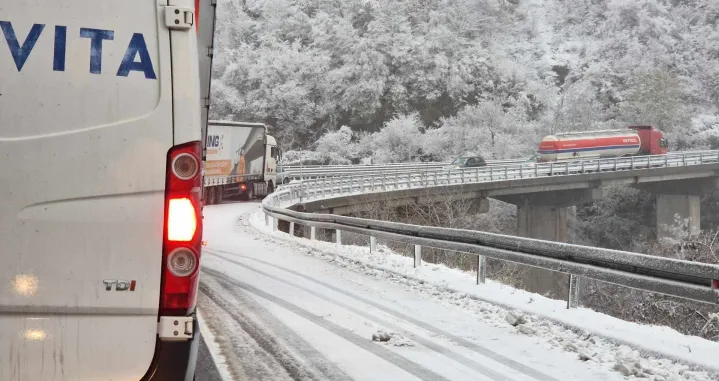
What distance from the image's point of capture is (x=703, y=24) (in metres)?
99.4

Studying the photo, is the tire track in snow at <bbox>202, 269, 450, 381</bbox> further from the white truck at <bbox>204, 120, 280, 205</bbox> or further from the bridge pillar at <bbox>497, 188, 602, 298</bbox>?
the bridge pillar at <bbox>497, 188, 602, 298</bbox>

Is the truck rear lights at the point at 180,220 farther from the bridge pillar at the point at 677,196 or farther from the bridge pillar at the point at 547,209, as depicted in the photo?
the bridge pillar at the point at 677,196

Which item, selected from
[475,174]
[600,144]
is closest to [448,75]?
[600,144]

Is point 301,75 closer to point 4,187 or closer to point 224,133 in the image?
point 224,133

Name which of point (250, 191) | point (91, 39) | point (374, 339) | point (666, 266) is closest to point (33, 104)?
point (91, 39)

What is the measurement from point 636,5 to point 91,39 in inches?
4145

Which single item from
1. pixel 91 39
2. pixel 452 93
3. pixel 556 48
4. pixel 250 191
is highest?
pixel 556 48

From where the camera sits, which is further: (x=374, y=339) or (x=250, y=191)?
(x=250, y=191)

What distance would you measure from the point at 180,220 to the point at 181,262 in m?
0.18

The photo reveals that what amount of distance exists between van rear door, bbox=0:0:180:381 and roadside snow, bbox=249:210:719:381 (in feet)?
13.8

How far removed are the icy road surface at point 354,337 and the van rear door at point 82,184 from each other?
272cm

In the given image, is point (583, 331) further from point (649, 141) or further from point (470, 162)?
point (649, 141)

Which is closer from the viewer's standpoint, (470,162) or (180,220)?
(180,220)

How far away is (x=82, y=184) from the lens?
2928 millimetres
